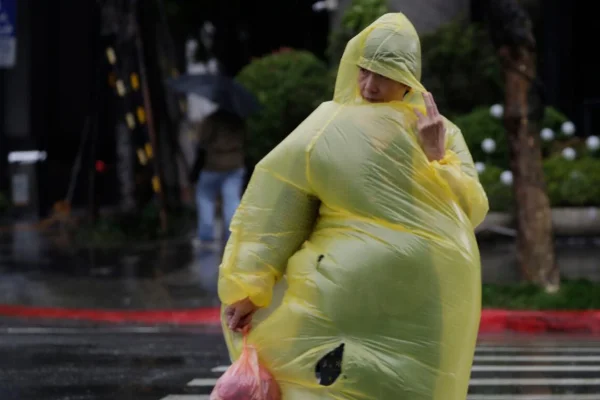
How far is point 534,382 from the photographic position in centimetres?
688

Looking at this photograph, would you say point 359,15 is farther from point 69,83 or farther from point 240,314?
point 240,314

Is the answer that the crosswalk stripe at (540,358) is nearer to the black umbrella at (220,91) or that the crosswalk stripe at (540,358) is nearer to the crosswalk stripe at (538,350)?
the crosswalk stripe at (538,350)

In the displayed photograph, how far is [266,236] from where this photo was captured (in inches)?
→ 142

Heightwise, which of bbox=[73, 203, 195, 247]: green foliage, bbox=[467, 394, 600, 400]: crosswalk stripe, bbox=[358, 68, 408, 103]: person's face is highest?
bbox=[358, 68, 408, 103]: person's face

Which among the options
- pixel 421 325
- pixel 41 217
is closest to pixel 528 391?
pixel 421 325

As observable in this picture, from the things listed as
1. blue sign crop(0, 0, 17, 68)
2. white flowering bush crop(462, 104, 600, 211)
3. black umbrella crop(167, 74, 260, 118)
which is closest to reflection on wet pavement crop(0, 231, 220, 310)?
black umbrella crop(167, 74, 260, 118)

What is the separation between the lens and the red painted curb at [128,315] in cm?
963

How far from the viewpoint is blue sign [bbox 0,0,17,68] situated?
44.9 feet

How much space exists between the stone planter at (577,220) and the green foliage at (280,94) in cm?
425

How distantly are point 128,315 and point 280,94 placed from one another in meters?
6.86

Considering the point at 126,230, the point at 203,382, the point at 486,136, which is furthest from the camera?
the point at 126,230

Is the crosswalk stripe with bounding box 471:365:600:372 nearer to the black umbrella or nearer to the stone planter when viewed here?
the stone planter

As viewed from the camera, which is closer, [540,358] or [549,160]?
[540,358]

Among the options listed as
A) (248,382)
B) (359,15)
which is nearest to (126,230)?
(359,15)
